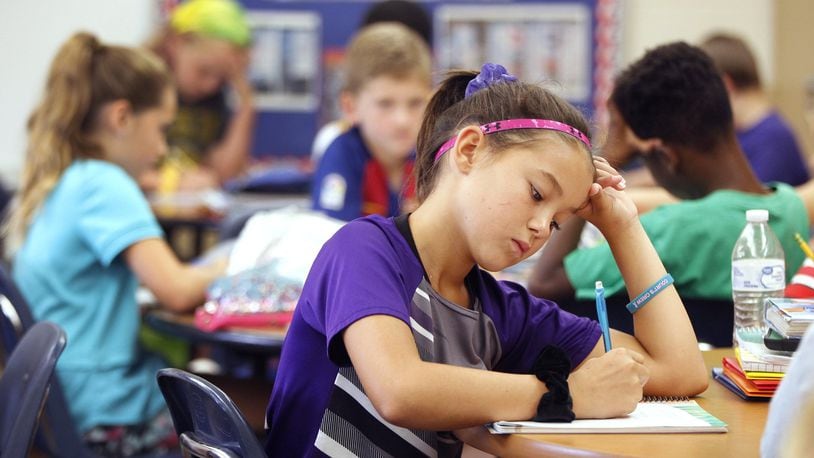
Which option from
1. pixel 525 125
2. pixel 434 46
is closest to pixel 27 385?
pixel 525 125

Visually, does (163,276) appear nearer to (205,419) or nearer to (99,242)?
(99,242)

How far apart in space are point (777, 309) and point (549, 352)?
0.33 meters

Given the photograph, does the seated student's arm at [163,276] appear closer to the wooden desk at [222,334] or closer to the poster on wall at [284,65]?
the wooden desk at [222,334]

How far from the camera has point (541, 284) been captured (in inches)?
94.4

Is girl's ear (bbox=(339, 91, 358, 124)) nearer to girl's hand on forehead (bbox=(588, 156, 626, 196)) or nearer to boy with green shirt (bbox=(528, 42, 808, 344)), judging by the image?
boy with green shirt (bbox=(528, 42, 808, 344))

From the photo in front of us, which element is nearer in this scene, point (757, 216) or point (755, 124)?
point (757, 216)

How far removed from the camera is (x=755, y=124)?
4.02m

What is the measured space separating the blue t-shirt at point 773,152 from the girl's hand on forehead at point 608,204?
224cm

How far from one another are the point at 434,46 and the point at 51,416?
3.95 meters

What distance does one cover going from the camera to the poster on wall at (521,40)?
235 inches

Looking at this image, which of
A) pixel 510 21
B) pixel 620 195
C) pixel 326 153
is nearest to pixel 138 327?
pixel 326 153

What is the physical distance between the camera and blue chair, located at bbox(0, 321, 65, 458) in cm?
162

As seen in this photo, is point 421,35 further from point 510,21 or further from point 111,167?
point 111,167

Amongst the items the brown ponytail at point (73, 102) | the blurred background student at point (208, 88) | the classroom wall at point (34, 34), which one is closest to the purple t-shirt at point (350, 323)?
the brown ponytail at point (73, 102)
